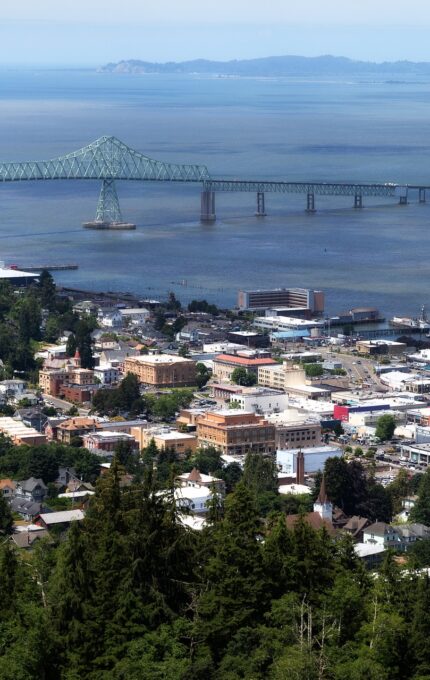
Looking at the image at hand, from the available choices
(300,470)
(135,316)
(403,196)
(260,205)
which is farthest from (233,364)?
(403,196)

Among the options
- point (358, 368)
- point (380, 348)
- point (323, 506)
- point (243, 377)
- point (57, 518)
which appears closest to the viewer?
point (57, 518)

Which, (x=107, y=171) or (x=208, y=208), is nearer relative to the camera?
(x=208, y=208)

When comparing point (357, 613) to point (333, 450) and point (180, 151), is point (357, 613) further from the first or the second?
point (180, 151)

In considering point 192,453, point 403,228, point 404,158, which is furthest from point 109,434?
point 404,158

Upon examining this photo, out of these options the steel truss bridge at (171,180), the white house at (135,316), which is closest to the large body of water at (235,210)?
the steel truss bridge at (171,180)

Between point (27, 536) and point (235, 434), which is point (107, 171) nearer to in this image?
point (235, 434)

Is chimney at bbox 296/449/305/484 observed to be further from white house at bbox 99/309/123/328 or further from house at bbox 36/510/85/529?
white house at bbox 99/309/123/328
